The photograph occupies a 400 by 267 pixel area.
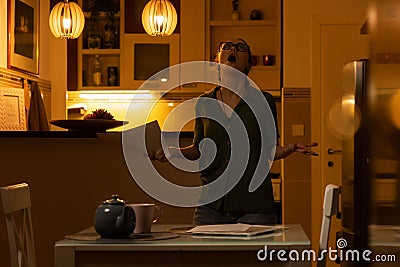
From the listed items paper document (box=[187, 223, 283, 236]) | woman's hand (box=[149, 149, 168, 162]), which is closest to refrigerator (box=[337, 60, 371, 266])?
woman's hand (box=[149, 149, 168, 162])

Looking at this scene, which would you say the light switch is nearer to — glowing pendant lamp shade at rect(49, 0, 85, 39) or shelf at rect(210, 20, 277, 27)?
shelf at rect(210, 20, 277, 27)

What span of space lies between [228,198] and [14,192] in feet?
2.27

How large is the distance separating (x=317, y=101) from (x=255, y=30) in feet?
3.31

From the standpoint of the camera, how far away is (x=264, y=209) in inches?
103

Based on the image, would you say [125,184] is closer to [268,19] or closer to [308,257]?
[308,257]

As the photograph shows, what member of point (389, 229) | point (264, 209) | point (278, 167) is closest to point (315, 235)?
point (278, 167)

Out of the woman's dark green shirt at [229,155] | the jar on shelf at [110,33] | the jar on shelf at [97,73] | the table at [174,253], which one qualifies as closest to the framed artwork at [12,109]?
the jar on shelf at [97,73]

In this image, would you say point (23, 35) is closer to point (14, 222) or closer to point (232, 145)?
point (232, 145)

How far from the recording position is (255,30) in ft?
22.5

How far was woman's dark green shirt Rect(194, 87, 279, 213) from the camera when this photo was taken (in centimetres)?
262

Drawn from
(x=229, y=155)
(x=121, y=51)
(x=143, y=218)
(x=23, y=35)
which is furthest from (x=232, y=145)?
(x=121, y=51)

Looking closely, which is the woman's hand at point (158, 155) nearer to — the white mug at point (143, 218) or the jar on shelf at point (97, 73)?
the white mug at point (143, 218)

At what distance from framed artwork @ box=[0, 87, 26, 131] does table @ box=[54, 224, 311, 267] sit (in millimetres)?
3105

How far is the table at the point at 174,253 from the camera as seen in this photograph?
76.0 inches
